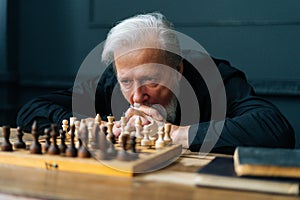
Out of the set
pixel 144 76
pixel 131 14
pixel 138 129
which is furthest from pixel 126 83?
pixel 131 14

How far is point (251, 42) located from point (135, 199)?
6.95 ft

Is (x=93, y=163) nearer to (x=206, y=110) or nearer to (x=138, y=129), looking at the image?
(x=138, y=129)

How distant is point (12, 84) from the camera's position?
133 inches

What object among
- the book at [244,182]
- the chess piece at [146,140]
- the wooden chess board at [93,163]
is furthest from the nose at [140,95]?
the book at [244,182]

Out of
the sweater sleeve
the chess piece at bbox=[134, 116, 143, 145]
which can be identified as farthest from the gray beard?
the chess piece at bbox=[134, 116, 143, 145]

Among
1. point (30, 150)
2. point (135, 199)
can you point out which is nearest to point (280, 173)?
point (135, 199)

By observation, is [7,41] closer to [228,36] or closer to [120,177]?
[228,36]

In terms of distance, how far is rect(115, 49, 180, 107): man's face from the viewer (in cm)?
174

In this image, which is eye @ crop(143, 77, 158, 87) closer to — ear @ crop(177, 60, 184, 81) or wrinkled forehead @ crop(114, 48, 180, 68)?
wrinkled forehead @ crop(114, 48, 180, 68)

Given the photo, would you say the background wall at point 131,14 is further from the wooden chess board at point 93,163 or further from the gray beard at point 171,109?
the wooden chess board at point 93,163

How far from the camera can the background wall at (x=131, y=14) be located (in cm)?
278

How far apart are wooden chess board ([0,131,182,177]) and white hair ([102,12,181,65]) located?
2.03 ft

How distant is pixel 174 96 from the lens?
1923 millimetres

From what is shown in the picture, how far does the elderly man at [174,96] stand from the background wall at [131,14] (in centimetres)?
80
